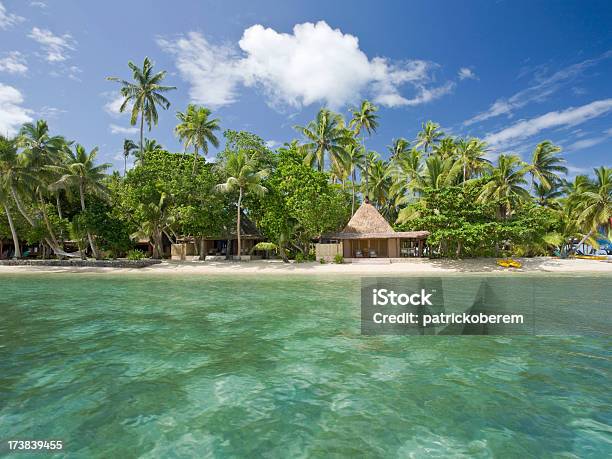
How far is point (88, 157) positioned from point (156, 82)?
11813 millimetres

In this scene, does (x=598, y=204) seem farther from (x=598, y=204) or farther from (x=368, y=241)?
(x=368, y=241)

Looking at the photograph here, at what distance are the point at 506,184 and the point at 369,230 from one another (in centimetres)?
1201

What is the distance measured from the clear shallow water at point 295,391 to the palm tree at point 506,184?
23.8 m

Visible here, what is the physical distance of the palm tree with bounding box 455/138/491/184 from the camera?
109ft

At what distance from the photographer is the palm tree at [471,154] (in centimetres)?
3338

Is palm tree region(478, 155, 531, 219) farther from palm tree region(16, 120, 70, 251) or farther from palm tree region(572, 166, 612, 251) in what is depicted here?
palm tree region(16, 120, 70, 251)

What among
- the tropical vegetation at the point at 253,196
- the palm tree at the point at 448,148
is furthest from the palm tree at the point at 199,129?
the palm tree at the point at 448,148

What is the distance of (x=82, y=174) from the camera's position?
26109 mm

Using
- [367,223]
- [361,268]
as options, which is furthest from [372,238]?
[361,268]

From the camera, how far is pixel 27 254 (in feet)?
122

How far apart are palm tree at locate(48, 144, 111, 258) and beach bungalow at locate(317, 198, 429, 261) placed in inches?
742

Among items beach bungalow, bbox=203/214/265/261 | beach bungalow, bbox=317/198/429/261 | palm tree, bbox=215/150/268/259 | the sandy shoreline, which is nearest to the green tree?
the sandy shoreline

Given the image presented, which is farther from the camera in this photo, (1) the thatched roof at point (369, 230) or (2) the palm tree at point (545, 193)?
(2) the palm tree at point (545, 193)

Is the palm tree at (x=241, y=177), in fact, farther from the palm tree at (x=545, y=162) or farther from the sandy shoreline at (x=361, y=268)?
the palm tree at (x=545, y=162)
